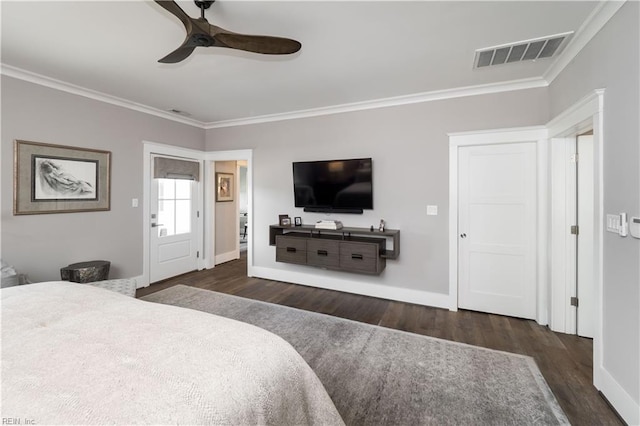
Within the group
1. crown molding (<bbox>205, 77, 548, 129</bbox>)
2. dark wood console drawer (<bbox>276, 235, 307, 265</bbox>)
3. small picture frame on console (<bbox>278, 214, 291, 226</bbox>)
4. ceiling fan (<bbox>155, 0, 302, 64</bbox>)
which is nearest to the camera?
ceiling fan (<bbox>155, 0, 302, 64</bbox>)

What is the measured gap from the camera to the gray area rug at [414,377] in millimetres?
1684

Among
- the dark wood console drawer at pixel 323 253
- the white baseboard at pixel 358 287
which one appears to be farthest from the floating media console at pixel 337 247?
the white baseboard at pixel 358 287

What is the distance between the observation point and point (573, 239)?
2664mm

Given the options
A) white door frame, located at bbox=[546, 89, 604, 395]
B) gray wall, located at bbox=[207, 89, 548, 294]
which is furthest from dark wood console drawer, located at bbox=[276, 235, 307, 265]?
white door frame, located at bbox=[546, 89, 604, 395]

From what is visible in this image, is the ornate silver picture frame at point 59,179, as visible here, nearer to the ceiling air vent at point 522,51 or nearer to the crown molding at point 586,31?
the ceiling air vent at point 522,51

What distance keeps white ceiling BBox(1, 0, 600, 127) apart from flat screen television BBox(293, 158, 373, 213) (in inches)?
33.5

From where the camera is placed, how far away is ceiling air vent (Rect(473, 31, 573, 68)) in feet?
7.20

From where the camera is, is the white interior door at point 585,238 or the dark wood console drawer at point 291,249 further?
the dark wood console drawer at point 291,249

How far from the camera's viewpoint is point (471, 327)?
2828 mm

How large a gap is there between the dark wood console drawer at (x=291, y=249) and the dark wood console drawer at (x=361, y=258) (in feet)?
1.87

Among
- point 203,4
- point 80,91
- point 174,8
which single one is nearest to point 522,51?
point 203,4

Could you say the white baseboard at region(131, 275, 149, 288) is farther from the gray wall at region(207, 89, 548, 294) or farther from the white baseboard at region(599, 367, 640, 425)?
the white baseboard at region(599, 367, 640, 425)

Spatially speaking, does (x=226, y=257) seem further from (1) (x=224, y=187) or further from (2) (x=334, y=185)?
(2) (x=334, y=185)

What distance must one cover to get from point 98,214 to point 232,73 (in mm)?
2530
